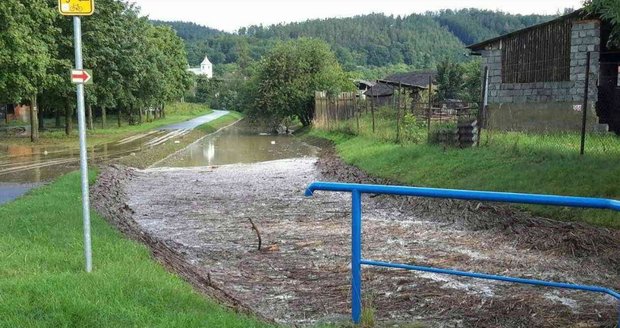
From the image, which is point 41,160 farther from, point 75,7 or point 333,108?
point 333,108

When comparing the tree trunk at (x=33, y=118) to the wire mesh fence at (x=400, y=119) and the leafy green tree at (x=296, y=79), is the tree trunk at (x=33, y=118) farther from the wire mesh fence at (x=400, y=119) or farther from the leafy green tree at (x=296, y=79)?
the leafy green tree at (x=296, y=79)

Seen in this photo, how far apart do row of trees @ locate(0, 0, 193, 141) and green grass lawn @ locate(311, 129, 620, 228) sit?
13.9m

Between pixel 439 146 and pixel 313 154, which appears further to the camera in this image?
pixel 313 154

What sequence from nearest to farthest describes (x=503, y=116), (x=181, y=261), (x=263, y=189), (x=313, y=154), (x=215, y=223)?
(x=181, y=261) → (x=215, y=223) → (x=263, y=189) → (x=503, y=116) → (x=313, y=154)

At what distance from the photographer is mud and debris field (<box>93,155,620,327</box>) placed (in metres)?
6.45

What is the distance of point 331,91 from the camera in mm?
46562

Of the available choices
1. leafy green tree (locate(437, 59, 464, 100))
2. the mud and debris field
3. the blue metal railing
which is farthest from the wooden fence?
the blue metal railing

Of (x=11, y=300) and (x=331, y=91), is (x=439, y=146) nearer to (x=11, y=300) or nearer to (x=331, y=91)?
(x=11, y=300)

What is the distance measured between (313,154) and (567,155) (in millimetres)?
17182

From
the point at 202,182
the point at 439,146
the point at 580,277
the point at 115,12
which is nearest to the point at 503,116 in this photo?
the point at 439,146

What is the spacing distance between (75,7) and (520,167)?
9.90 m

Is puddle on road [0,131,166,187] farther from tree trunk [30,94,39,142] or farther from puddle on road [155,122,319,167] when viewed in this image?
puddle on road [155,122,319,167]

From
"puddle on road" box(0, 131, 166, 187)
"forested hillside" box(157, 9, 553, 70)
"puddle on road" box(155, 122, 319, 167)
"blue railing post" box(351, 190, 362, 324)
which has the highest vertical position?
"forested hillside" box(157, 9, 553, 70)

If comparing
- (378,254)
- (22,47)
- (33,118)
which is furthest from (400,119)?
(33,118)
